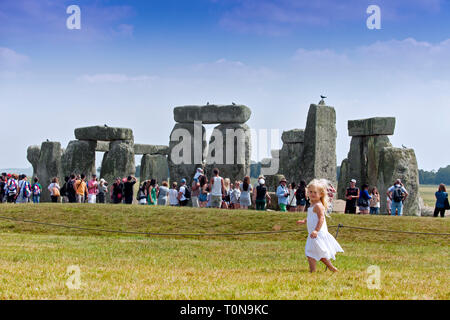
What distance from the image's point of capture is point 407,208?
21.8 m

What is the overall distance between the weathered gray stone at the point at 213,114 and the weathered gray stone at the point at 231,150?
302 millimetres

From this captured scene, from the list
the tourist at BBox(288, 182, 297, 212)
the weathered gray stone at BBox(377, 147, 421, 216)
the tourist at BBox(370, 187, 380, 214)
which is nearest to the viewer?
the tourist at BBox(370, 187, 380, 214)

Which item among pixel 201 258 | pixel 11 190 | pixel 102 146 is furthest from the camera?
pixel 102 146

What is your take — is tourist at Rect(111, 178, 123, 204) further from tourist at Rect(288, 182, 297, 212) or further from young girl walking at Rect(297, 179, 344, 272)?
young girl walking at Rect(297, 179, 344, 272)

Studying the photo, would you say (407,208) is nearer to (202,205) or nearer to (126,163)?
(202,205)

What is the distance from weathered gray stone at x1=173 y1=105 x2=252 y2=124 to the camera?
25.4 metres

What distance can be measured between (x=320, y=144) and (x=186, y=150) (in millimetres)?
7005

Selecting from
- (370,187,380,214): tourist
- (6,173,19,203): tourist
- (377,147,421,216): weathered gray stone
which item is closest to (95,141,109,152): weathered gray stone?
(6,173,19,203): tourist

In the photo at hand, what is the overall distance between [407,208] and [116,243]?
1217 centimetres

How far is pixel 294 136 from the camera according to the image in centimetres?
3045

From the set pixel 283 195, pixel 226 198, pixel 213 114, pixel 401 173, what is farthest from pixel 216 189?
pixel 213 114

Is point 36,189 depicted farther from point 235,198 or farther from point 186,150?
point 235,198

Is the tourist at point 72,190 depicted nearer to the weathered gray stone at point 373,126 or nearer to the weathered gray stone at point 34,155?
the weathered gray stone at point 373,126

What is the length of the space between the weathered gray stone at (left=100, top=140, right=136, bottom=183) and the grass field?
993 centimetres
